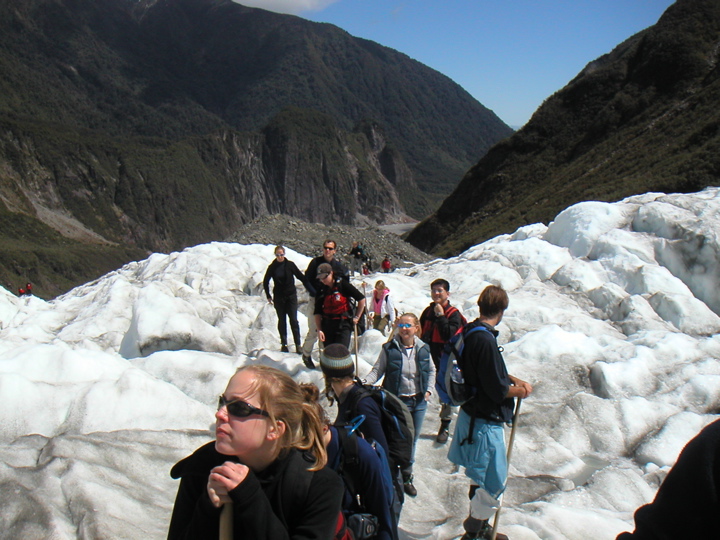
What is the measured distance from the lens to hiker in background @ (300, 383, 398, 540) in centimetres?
268

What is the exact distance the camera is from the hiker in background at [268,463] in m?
2.08

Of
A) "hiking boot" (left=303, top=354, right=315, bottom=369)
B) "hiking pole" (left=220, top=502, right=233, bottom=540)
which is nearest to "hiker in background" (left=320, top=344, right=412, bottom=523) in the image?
"hiking pole" (left=220, top=502, right=233, bottom=540)

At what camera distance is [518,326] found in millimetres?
10320

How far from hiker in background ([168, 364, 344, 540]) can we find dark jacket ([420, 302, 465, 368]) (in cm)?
416

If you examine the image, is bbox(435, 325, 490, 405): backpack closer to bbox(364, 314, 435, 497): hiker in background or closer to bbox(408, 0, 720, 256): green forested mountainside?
bbox(364, 314, 435, 497): hiker in background

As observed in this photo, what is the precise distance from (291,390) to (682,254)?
36.8ft

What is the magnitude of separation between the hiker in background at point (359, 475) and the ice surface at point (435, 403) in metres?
2.10

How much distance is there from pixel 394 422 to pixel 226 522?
173 cm

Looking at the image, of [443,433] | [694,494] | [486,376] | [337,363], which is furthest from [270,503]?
[443,433]

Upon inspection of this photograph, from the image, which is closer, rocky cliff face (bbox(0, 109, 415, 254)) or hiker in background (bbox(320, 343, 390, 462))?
hiker in background (bbox(320, 343, 390, 462))

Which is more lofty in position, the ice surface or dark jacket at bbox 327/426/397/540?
dark jacket at bbox 327/426/397/540

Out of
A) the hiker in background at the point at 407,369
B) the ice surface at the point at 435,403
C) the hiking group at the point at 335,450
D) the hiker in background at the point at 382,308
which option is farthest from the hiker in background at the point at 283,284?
the hiking group at the point at 335,450

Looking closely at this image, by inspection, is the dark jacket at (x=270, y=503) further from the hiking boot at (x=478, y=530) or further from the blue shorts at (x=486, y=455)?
the hiking boot at (x=478, y=530)

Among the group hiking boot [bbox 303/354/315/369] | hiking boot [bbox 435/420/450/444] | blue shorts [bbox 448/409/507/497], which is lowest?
hiking boot [bbox 435/420/450/444]
